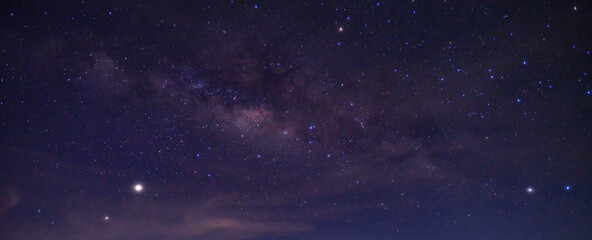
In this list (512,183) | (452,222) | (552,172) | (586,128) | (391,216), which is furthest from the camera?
(452,222)

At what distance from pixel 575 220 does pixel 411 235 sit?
15.5m

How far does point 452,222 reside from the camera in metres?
25.5

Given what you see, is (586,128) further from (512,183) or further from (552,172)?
(512,183)

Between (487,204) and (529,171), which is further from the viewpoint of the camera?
(487,204)

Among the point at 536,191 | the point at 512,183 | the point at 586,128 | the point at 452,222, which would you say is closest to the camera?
the point at 586,128

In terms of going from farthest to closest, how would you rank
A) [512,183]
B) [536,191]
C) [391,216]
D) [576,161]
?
[391,216], [536,191], [512,183], [576,161]

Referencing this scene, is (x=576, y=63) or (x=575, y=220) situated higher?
(x=576, y=63)

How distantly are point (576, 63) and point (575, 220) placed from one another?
2813 cm

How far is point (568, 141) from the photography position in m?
13.7

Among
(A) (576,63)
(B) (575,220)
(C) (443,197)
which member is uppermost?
(A) (576,63)

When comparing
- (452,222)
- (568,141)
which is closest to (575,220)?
(452,222)

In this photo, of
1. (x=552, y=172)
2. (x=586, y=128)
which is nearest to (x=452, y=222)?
(x=552, y=172)

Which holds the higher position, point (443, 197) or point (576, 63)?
point (576, 63)

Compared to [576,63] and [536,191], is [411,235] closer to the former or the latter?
[536,191]
